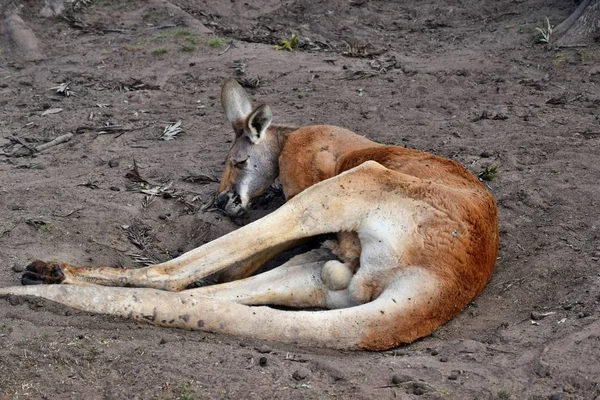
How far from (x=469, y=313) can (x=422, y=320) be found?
0.50m

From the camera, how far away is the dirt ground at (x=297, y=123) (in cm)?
413

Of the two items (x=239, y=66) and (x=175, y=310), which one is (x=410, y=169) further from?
(x=239, y=66)

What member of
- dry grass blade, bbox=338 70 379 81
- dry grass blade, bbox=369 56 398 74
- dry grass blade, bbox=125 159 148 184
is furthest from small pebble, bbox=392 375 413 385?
dry grass blade, bbox=369 56 398 74

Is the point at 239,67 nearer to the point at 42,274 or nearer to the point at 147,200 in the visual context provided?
the point at 147,200

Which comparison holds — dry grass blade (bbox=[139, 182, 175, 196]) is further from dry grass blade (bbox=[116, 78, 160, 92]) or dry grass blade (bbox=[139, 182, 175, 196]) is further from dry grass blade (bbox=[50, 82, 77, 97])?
dry grass blade (bbox=[50, 82, 77, 97])

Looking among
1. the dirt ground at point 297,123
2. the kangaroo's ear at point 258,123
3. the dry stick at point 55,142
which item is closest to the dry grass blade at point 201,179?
the dirt ground at point 297,123

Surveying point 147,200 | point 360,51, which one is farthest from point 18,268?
point 360,51

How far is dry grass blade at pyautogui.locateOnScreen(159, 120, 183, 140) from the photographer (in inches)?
316

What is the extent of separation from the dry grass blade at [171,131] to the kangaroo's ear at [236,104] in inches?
51.2

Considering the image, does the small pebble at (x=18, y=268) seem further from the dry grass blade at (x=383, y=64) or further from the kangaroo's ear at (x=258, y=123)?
the dry grass blade at (x=383, y=64)

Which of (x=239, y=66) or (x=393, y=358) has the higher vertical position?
(x=393, y=358)

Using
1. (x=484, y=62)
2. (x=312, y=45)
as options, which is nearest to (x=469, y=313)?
(x=484, y=62)

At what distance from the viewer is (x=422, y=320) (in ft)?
15.3

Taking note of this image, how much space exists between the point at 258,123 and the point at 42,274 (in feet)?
7.53
